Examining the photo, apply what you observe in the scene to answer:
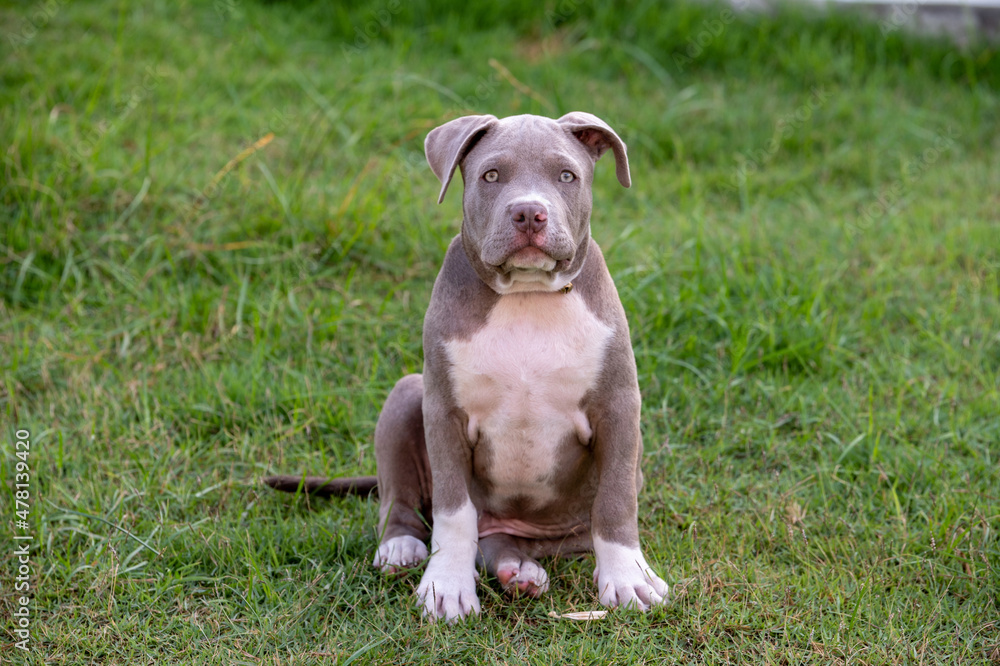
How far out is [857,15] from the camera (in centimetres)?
798

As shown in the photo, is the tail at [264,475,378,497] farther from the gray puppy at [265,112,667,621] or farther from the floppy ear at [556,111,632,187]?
the floppy ear at [556,111,632,187]

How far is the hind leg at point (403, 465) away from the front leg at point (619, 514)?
0.66 metres

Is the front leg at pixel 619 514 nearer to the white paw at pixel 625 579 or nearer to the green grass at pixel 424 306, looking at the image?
Answer: the white paw at pixel 625 579

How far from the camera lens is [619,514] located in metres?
3.31

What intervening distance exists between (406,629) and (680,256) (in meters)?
2.94

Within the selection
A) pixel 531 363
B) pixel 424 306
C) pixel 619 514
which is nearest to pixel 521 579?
pixel 619 514

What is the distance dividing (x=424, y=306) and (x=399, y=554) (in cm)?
188

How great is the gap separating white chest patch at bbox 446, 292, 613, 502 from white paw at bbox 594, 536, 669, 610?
42 centimetres

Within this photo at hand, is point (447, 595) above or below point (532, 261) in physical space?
below

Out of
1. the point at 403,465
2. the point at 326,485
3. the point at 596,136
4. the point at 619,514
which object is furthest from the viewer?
the point at 326,485

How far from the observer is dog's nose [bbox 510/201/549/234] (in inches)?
118

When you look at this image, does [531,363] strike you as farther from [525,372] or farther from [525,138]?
[525,138]

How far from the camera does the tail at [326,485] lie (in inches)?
155

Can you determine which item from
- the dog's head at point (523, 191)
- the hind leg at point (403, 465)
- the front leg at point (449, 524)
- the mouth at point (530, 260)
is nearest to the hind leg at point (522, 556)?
the front leg at point (449, 524)
